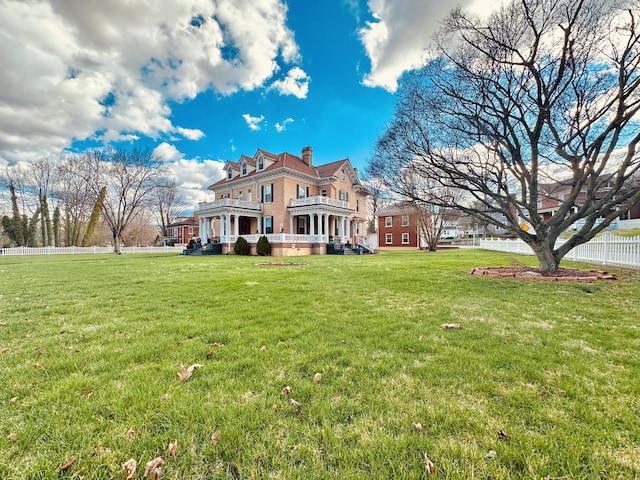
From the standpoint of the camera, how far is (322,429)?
1.85 m

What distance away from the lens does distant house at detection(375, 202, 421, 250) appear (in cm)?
3953

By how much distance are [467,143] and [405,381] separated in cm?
986

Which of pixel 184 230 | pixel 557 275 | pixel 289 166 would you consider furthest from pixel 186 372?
pixel 184 230

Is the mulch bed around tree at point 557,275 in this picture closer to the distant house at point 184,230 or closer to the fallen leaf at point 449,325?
the fallen leaf at point 449,325

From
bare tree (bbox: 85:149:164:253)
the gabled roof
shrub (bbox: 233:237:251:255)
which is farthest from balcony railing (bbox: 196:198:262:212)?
bare tree (bbox: 85:149:164:253)

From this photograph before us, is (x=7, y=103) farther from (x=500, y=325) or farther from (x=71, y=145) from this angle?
(x=500, y=325)

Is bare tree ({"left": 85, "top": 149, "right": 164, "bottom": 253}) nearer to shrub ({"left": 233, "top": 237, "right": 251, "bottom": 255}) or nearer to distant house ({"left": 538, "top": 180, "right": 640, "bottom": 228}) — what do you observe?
shrub ({"left": 233, "top": 237, "right": 251, "bottom": 255})

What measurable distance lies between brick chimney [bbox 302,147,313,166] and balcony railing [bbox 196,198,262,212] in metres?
7.42

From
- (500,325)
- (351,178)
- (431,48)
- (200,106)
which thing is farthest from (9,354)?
(351,178)

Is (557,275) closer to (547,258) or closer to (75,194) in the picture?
(547,258)

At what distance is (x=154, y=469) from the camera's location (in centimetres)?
153

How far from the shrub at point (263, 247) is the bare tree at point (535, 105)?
13177 millimetres

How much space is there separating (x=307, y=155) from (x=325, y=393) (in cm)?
2880

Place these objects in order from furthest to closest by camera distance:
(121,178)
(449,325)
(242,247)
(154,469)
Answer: (121,178), (242,247), (449,325), (154,469)
